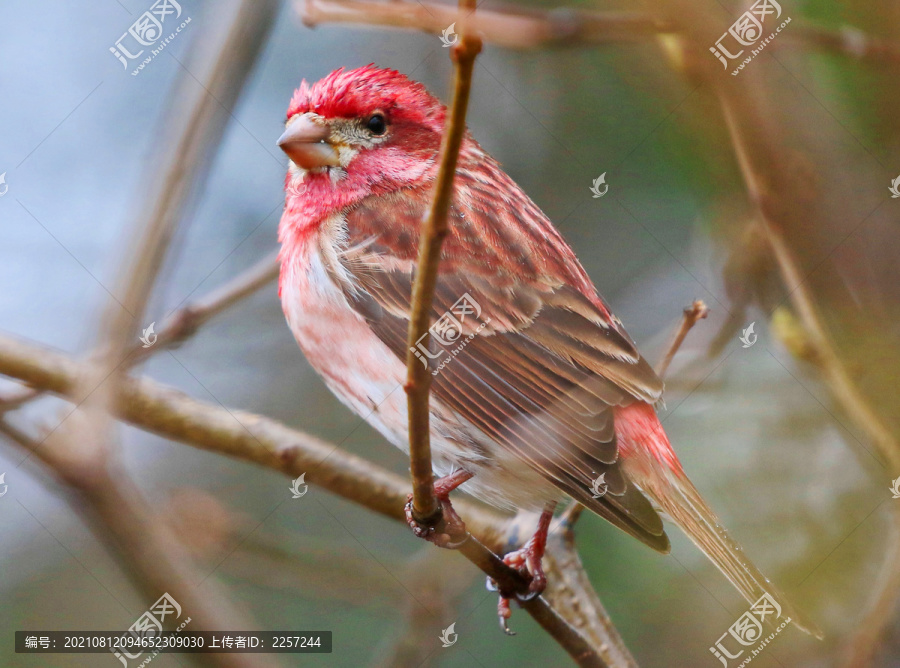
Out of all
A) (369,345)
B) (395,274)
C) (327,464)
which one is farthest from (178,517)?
(395,274)

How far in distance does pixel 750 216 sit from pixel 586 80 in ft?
6.93

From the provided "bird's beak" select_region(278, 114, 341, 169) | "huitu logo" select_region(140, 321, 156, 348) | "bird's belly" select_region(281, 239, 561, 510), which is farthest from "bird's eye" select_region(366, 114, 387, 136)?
"huitu logo" select_region(140, 321, 156, 348)

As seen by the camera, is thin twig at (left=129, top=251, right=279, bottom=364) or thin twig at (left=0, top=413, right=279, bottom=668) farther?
thin twig at (left=129, top=251, right=279, bottom=364)

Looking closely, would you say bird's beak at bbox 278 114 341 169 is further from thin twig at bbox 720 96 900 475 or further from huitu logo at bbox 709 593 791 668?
huitu logo at bbox 709 593 791 668

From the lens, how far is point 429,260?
2.11 meters

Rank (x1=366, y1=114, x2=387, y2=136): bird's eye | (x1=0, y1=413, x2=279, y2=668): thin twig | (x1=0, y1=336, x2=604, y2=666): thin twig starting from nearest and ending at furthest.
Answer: (x1=0, y1=413, x2=279, y2=668): thin twig, (x1=0, y1=336, x2=604, y2=666): thin twig, (x1=366, y1=114, x2=387, y2=136): bird's eye

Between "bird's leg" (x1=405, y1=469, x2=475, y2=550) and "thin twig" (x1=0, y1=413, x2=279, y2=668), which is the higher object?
"thin twig" (x1=0, y1=413, x2=279, y2=668)

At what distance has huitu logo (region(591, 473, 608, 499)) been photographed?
3357mm

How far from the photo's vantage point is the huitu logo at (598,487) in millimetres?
3357

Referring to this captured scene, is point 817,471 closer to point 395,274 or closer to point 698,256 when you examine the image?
point 698,256

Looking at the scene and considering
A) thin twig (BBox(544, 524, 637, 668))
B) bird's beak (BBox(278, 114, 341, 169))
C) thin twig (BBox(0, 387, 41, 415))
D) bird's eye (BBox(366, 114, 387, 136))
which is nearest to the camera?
thin twig (BBox(0, 387, 41, 415))

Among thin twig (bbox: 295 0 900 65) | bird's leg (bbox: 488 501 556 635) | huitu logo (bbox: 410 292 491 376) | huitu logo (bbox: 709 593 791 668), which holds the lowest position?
huitu logo (bbox: 709 593 791 668)

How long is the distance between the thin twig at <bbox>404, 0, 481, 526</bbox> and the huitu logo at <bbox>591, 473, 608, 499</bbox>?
31.4 inches

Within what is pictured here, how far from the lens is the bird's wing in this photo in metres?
3.43
